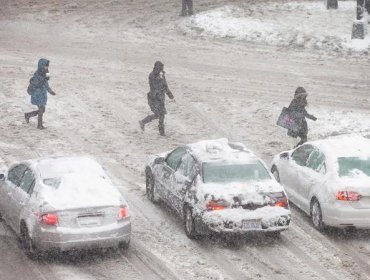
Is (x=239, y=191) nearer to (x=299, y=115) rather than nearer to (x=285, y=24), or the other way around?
(x=299, y=115)

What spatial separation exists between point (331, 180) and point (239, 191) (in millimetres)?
1818

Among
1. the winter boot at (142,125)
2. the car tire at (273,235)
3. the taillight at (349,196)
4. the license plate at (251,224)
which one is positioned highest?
the taillight at (349,196)

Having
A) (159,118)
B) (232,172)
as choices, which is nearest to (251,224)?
(232,172)

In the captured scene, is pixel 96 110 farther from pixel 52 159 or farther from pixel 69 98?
pixel 52 159

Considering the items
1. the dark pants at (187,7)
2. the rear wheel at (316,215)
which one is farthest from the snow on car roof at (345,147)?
the dark pants at (187,7)

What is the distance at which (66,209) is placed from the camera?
13.1m

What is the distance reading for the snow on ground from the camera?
104 ft

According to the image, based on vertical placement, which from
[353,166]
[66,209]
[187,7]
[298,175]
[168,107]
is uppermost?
[66,209]

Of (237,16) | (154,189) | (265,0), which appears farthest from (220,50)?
(154,189)

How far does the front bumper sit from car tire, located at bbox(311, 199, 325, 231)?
1117 millimetres

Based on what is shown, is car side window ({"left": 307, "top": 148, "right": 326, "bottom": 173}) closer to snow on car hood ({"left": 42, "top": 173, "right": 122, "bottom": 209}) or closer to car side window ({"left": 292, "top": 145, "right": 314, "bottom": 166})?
car side window ({"left": 292, "top": 145, "right": 314, "bottom": 166})

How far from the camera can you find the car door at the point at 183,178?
49.2 ft

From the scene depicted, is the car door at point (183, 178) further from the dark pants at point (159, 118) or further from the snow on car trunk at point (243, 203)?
the dark pants at point (159, 118)

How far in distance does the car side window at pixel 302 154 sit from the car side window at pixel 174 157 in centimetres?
233
